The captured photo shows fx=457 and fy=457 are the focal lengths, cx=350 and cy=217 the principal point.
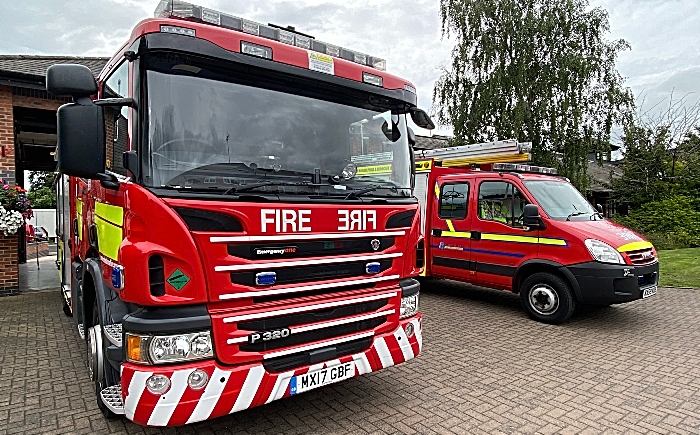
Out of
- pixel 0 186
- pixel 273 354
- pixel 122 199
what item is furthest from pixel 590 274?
pixel 0 186

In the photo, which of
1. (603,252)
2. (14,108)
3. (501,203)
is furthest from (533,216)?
(14,108)

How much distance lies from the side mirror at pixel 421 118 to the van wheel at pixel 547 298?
10.9 ft

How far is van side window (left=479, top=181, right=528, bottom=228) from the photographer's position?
6684mm

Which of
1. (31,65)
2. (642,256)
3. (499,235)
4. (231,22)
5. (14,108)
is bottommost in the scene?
(642,256)

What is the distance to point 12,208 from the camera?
25.3 ft

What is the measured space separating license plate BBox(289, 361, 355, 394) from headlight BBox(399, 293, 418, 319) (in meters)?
0.64

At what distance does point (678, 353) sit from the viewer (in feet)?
17.4

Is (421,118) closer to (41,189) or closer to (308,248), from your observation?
(308,248)

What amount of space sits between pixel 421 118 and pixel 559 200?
3.60 metres

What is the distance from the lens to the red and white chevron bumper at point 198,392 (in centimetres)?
251

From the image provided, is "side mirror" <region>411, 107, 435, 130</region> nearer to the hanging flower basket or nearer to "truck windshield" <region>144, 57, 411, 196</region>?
"truck windshield" <region>144, 57, 411, 196</region>

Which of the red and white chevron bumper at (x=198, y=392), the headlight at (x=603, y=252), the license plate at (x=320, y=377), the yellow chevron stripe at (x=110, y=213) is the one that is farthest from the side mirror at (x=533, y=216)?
the yellow chevron stripe at (x=110, y=213)

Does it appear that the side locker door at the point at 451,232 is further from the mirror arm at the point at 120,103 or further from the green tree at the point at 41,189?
the green tree at the point at 41,189

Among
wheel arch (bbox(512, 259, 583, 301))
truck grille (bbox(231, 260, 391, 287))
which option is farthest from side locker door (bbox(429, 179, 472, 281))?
truck grille (bbox(231, 260, 391, 287))
